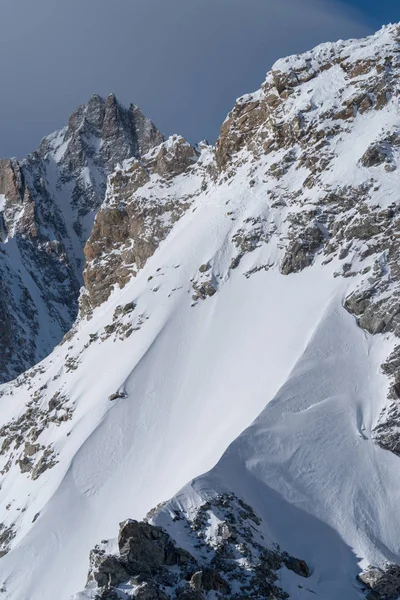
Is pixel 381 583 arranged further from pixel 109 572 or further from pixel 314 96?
pixel 314 96

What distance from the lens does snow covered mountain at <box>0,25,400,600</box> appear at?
90.0 ft

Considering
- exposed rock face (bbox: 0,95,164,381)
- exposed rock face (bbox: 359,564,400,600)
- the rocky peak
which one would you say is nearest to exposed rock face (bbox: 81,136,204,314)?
the rocky peak

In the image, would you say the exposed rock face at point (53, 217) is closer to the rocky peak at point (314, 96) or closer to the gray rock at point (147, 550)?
the rocky peak at point (314, 96)

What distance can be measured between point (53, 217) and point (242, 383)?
442ft

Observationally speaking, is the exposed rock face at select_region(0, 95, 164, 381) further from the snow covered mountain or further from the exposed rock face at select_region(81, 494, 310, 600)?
the exposed rock face at select_region(81, 494, 310, 600)

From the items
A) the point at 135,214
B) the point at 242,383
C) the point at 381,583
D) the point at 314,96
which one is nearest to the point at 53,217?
the point at 135,214

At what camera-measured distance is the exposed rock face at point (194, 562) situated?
21.8 metres

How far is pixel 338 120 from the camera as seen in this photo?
53.8 meters

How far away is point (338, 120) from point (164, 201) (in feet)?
64.5

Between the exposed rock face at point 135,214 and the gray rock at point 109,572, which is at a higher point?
the exposed rock face at point 135,214

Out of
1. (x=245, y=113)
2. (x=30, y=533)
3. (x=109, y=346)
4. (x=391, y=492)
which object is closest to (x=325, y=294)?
(x=391, y=492)

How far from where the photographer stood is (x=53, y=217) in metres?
169

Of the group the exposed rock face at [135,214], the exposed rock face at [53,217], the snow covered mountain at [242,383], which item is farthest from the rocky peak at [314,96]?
the exposed rock face at [53,217]

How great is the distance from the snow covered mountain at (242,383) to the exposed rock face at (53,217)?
64.5 metres
